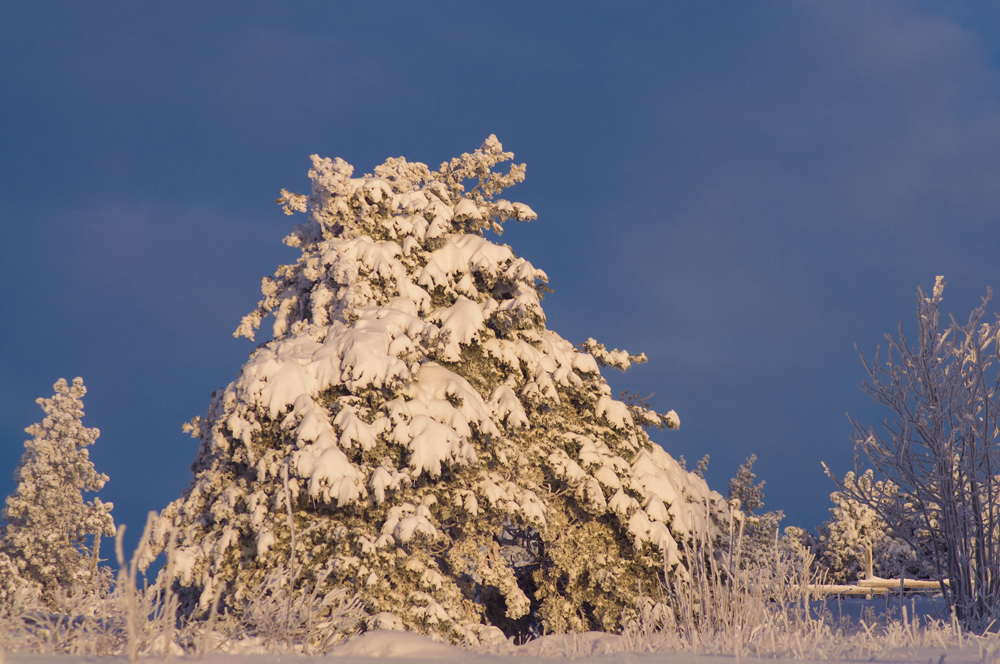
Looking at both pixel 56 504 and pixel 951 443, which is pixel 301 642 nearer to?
pixel 951 443

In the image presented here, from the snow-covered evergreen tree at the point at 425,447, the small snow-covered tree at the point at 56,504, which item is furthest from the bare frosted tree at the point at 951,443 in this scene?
the small snow-covered tree at the point at 56,504

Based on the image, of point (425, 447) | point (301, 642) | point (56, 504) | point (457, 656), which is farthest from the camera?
point (56, 504)

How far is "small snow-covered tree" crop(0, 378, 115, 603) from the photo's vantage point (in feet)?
87.4

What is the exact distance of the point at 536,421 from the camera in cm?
1308

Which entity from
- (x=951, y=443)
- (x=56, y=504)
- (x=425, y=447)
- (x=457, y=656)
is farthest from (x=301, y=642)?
(x=56, y=504)

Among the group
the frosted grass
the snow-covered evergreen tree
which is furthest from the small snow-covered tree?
the frosted grass

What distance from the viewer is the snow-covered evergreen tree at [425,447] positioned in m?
10.3

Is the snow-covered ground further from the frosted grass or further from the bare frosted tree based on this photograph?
the bare frosted tree

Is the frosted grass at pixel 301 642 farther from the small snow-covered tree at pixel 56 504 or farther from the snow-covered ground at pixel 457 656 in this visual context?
the small snow-covered tree at pixel 56 504

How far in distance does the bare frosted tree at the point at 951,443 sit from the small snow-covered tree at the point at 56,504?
2477cm

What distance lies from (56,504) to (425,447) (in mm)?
22597

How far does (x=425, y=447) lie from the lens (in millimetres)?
10562

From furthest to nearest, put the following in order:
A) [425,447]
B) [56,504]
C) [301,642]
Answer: [56,504], [425,447], [301,642]

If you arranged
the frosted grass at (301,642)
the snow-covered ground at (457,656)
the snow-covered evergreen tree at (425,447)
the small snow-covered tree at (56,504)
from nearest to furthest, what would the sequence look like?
the snow-covered ground at (457,656) → the frosted grass at (301,642) → the snow-covered evergreen tree at (425,447) → the small snow-covered tree at (56,504)
